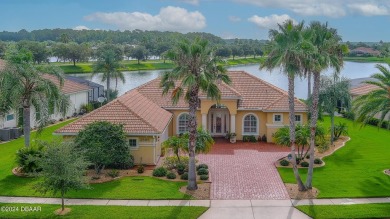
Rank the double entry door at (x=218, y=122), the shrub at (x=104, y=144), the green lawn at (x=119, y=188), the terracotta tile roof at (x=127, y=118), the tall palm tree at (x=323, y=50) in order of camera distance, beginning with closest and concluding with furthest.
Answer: the tall palm tree at (x=323, y=50) < the green lawn at (x=119, y=188) < the shrub at (x=104, y=144) < the terracotta tile roof at (x=127, y=118) < the double entry door at (x=218, y=122)

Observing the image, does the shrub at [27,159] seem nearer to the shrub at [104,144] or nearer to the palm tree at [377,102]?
the shrub at [104,144]

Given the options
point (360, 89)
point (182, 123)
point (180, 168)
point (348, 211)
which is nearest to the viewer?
point (348, 211)

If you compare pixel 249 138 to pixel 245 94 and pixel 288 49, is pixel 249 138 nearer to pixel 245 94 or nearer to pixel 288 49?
pixel 245 94

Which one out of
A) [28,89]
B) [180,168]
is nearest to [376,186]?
[180,168]

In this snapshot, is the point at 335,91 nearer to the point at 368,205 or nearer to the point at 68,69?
the point at 368,205

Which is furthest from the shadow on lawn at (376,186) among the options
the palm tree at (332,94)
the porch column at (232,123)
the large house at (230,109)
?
the porch column at (232,123)

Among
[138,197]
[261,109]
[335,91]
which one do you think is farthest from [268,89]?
[138,197]
